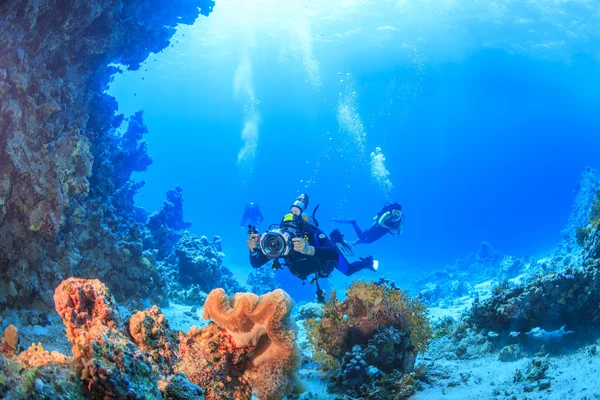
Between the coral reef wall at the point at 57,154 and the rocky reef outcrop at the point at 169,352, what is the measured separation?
3743 millimetres

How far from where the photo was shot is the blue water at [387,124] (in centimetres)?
3922

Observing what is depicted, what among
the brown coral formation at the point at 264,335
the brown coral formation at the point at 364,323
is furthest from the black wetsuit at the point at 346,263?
the brown coral formation at the point at 264,335

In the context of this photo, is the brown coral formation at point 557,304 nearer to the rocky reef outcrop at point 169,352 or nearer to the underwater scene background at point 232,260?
the underwater scene background at point 232,260

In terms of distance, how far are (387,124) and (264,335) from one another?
103m

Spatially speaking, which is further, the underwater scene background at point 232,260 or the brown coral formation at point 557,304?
the brown coral formation at point 557,304

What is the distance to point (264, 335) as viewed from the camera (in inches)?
126

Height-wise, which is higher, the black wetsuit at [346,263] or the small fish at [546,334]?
the black wetsuit at [346,263]

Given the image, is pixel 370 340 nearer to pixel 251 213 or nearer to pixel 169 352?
pixel 169 352

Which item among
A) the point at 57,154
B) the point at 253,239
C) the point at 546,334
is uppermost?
the point at 57,154

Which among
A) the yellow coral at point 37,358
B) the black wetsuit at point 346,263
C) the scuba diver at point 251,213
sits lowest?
the yellow coral at point 37,358

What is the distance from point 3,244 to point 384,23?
36.1 metres

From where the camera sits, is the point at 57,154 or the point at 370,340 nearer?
the point at 370,340

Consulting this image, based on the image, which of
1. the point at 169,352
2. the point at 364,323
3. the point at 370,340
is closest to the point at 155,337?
the point at 169,352

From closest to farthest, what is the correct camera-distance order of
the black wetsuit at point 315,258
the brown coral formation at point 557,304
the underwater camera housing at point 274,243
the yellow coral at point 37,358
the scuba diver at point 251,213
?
the yellow coral at point 37,358 → the brown coral formation at point 557,304 → the underwater camera housing at point 274,243 → the black wetsuit at point 315,258 → the scuba diver at point 251,213
